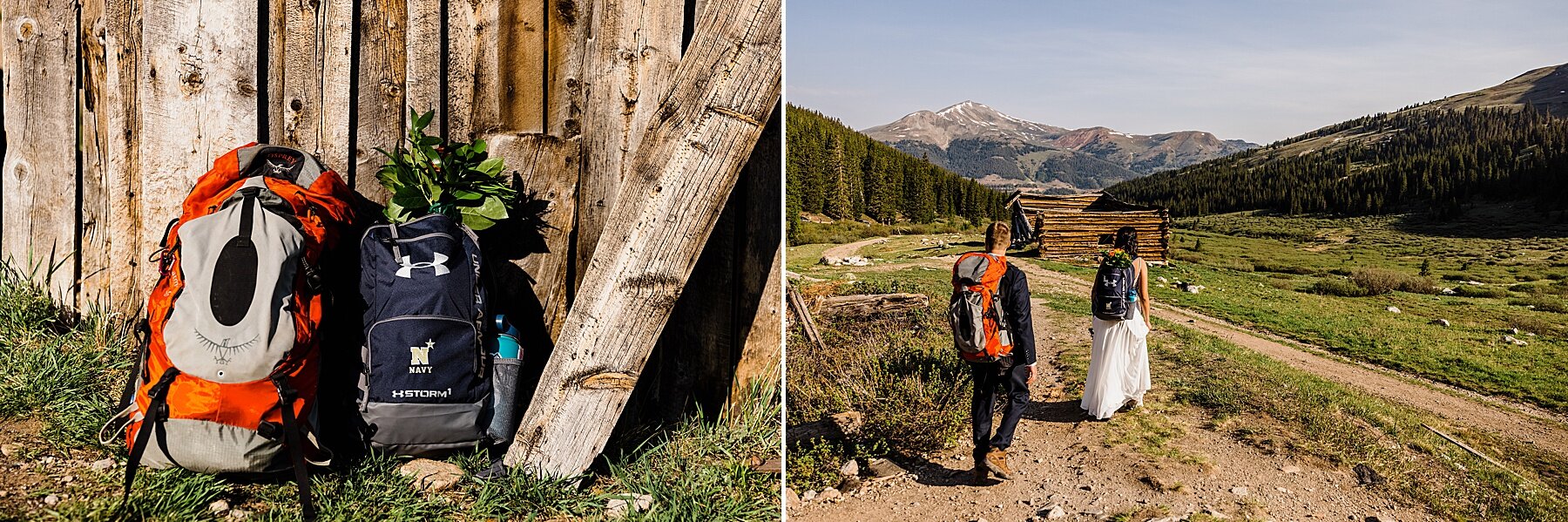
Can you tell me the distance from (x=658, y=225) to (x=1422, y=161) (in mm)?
2255

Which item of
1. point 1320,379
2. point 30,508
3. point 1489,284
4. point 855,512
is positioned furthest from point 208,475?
point 1489,284

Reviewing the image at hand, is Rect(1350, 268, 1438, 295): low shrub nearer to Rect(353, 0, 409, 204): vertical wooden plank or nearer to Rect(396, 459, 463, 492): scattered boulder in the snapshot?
Rect(396, 459, 463, 492): scattered boulder

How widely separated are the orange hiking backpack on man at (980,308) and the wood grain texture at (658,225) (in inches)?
34.8

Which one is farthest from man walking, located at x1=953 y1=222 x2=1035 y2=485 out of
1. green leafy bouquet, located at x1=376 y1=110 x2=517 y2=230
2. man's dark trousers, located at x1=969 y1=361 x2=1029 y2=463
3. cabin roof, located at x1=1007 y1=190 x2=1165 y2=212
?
green leafy bouquet, located at x1=376 y1=110 x2=517 y2=230

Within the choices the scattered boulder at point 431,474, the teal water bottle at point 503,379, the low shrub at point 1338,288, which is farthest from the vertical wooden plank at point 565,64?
the low shrub at point 1338,288

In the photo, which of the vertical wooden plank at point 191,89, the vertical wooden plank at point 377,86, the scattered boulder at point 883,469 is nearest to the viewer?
the scattered boulder at point 883,469

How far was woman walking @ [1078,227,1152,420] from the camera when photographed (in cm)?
228

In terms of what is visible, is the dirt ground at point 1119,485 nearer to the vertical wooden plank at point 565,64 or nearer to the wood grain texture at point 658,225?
the wood grain texture at point 658,225

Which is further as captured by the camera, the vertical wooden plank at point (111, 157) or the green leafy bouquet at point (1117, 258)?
the vertical wooden plank at point (111, 157)

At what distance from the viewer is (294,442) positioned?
277 centimetres

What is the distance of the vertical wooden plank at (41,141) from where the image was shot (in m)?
3.64

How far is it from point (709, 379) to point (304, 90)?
6.62 feet

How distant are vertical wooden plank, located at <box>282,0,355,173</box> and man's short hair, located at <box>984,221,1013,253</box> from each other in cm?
253

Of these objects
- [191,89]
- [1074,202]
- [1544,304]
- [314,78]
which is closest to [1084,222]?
[1074,202]
